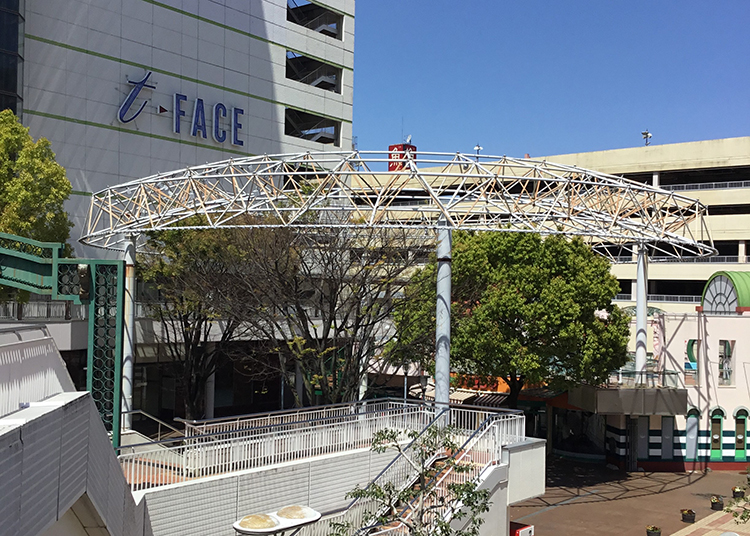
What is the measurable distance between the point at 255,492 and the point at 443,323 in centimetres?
713

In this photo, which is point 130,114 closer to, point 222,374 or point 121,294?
point 222,374

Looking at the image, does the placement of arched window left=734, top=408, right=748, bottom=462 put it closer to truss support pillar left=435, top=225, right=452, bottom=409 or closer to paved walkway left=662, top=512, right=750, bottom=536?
paved walkway left=662, top=512, right=750, bottom=536

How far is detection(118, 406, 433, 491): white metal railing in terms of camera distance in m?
14.6

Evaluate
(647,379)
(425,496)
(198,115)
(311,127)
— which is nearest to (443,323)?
(425,496)

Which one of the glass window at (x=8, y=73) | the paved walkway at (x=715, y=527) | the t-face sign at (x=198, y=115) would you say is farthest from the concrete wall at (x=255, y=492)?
the t-face sign at (x=198, y=115)

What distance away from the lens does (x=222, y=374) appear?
138 ft

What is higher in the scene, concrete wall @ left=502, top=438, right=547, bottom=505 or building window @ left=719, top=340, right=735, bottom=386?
building window @ left=719, top=340, right=735, bottom=386

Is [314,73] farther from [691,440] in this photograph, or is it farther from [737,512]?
[737,512]

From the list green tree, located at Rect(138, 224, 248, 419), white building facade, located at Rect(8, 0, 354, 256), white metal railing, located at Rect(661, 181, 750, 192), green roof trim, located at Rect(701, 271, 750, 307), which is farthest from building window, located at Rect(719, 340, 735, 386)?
white building facade, located at Rect(8, 0, 354, 256)

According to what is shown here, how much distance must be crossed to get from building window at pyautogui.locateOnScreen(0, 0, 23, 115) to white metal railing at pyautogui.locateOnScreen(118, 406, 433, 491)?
21997mm

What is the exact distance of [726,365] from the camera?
113 feet

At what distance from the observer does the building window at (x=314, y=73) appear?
50.9m

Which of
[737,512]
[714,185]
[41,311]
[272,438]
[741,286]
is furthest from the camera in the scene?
[714,185]

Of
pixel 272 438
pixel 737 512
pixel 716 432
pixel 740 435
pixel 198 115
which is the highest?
pixel 198 115
